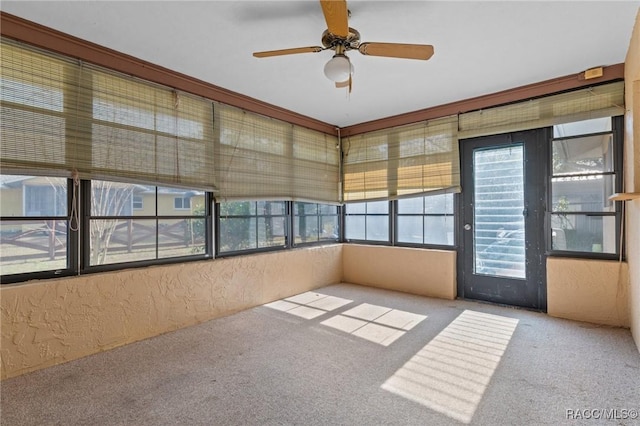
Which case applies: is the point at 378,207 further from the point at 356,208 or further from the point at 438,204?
the point at 438,204

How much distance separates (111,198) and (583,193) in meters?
4.68

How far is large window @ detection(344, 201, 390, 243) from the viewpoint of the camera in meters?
5.01

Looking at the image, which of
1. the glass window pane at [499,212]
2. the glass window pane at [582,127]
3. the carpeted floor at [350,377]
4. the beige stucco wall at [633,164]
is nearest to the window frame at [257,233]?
the carpeted floor at [350,377]

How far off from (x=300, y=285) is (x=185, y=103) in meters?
2.73

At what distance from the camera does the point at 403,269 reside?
4621 mm

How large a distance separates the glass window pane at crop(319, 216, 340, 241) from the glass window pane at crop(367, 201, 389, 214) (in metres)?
0.62

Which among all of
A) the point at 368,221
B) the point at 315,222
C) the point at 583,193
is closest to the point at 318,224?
the point at 315,222

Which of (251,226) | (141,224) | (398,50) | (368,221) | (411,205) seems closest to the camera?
(398,50)

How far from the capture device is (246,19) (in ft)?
7.79

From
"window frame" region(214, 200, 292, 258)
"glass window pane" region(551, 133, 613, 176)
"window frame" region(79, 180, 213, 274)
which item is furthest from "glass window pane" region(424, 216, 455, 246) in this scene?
"window frame" region(79, 180, 213, 274)

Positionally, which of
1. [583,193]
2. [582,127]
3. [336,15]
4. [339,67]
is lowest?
[583,193]

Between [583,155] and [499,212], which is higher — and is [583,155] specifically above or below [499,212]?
above

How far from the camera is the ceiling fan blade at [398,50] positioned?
2195 millimetres

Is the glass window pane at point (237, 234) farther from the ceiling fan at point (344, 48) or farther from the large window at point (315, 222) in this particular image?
the ceiling fan at point (344, 48)
